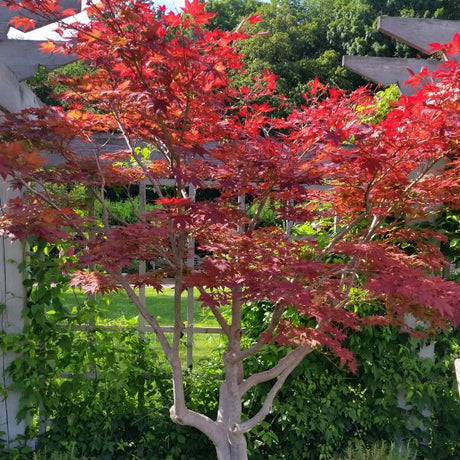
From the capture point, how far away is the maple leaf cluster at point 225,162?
2.37 m

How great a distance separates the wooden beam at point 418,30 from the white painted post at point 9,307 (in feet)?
7.40

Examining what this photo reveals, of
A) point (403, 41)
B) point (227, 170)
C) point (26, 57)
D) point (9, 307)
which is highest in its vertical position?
point (403, 41)

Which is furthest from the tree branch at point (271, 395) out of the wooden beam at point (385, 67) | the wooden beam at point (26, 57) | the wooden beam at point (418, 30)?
the wooden beam at point (26, 57)

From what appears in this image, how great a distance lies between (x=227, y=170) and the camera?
8.60 feet

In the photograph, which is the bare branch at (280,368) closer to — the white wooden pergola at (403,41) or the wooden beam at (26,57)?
the white wooden pergola at (403,41)

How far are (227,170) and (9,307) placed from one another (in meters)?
1.72

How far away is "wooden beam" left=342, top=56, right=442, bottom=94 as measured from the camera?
3438 mm

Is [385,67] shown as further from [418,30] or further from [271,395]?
[271,395]

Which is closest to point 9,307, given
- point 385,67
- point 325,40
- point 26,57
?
point 26,57

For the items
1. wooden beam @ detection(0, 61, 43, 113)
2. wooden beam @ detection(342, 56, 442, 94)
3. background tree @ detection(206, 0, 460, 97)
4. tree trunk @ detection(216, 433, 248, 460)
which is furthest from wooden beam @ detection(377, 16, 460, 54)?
background tree @ detection(206, 0, 460, 97)

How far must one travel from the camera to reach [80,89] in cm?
265

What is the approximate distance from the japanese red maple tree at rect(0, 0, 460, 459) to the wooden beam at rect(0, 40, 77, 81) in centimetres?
28

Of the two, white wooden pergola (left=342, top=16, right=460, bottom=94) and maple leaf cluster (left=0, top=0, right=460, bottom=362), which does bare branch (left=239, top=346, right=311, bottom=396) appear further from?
white wooden pergola (left=342, top=16, right=460, bottom=94)

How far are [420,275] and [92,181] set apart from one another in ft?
4.95
